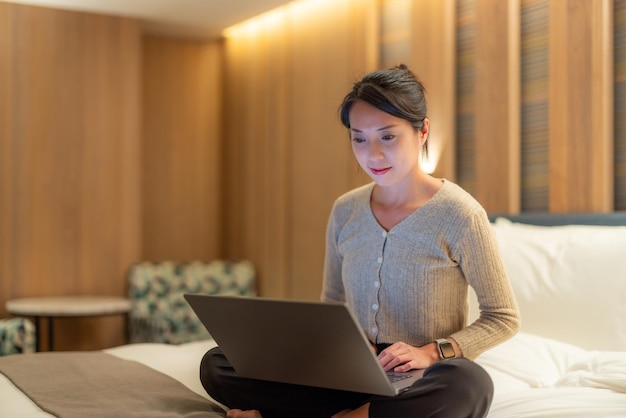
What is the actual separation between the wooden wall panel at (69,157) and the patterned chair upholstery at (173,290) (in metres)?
0.18

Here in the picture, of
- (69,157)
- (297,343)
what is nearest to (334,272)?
(297,343)

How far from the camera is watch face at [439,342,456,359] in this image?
178 centimetres

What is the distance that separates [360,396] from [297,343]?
0.80ft

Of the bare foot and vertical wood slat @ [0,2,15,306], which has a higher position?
vertical wood slat @ [0,2,15,306]

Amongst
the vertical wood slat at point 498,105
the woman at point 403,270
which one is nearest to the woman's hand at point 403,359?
the woman at point 403,270

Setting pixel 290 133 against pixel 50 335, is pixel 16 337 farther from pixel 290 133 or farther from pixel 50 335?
pixel 290 133

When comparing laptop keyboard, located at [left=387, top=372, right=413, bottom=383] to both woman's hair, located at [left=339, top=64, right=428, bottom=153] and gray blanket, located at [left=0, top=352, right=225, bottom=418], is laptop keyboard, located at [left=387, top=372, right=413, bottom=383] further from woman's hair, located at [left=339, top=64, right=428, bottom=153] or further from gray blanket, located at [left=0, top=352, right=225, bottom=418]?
woman's hair, located at [left=339, top=64, right=428, bottom=153]

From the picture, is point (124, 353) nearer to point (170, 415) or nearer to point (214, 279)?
point (170, 415)

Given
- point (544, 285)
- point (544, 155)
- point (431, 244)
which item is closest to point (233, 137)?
point (544, 155)

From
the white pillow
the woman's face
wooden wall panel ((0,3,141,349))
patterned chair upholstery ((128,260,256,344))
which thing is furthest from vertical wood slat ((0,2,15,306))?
the woman's face

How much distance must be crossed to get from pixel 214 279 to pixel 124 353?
2.12m

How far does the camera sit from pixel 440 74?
3.46m

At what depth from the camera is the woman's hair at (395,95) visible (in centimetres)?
190

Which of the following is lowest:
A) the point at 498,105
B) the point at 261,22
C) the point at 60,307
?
the point at 60,307
